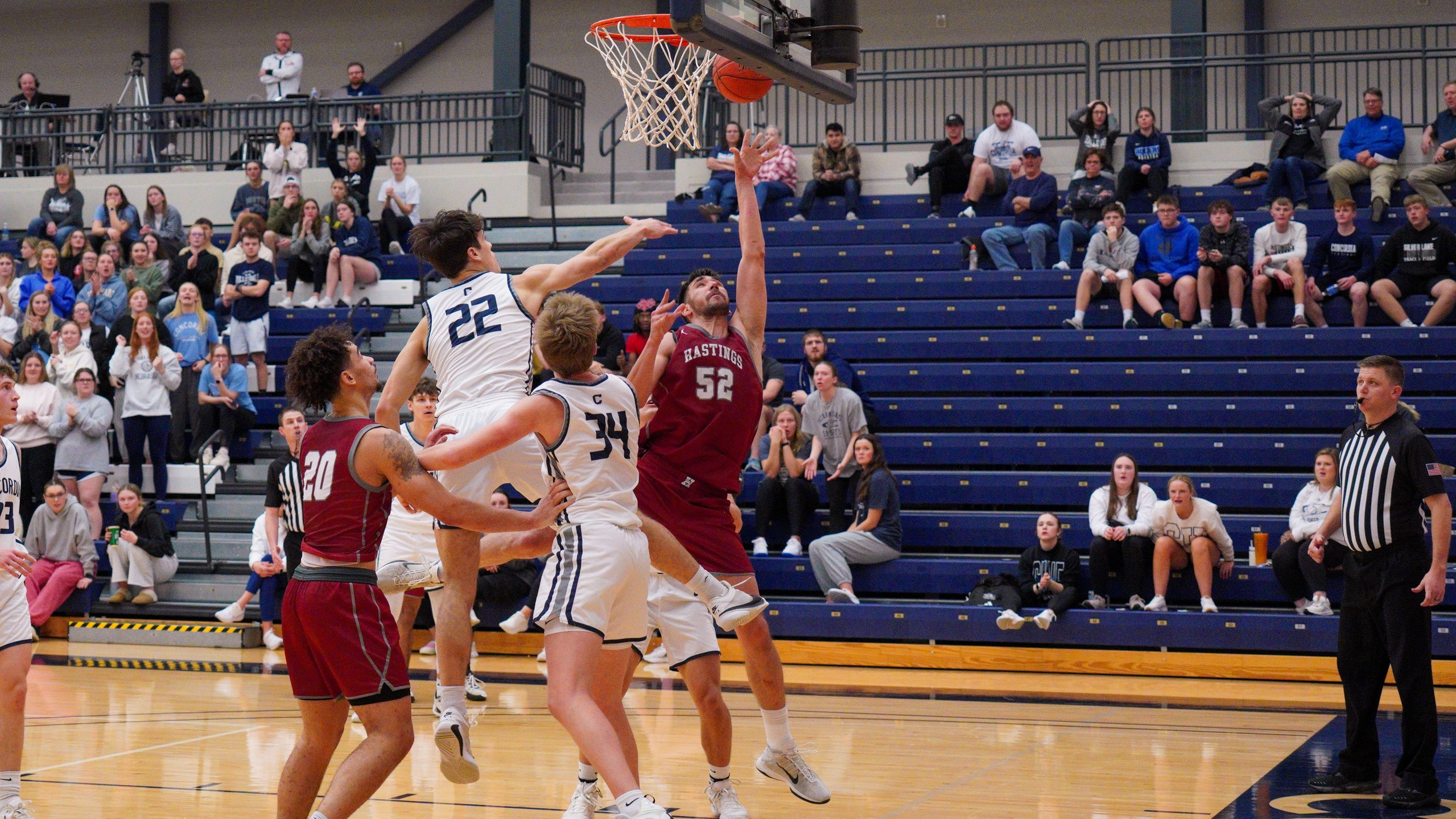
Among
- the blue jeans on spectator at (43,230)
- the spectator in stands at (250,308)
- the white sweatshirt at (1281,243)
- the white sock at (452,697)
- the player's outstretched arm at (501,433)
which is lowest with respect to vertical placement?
the white sock at (452,697)

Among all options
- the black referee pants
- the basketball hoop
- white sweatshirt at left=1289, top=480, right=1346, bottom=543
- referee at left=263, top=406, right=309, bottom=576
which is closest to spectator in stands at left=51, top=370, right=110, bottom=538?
referee at left=263, top=406, right=309, bottom=576

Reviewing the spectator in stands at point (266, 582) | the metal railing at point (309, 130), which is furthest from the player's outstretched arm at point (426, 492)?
the metal railing at point (309, 130)

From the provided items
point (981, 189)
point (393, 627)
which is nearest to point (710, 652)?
point (393, 627)

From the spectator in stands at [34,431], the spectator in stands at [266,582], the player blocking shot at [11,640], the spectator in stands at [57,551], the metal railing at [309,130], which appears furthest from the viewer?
the metal railing at [309,130]

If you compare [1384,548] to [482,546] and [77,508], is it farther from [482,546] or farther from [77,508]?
[77,508]

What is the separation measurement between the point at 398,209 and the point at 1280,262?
9.87 meters

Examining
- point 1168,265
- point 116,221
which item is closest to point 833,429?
point 1168,265

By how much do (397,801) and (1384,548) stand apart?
4515 millimetres

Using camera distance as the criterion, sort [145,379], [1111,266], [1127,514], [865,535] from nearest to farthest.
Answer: [1127,514] < [865,535] < [145,379] < [1111,266]

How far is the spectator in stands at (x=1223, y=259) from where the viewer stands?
44.6 feet

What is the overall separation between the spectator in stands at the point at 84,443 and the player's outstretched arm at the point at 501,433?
10.00 metres

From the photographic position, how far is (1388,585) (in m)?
6.34

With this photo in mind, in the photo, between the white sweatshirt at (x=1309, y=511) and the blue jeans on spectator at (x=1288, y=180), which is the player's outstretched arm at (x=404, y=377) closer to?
the white sweatshirt at (x=1309, y=511)

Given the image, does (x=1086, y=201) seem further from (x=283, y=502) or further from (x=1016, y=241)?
(x=283, y=502)
